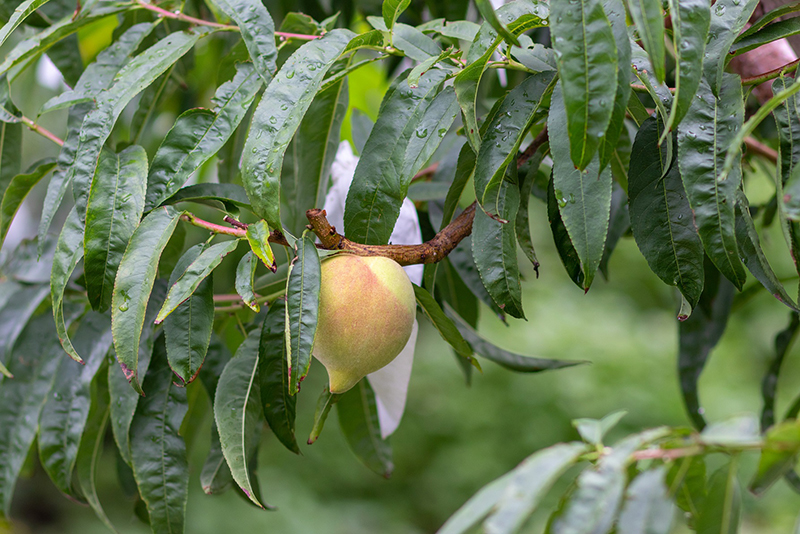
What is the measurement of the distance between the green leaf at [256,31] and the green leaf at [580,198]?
7.4 inches

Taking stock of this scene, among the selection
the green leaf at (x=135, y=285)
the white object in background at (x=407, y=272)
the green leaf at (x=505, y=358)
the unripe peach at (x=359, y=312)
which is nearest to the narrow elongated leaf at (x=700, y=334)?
the green leaf at (x=505, y=358)

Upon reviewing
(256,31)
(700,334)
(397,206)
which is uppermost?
(256,31)

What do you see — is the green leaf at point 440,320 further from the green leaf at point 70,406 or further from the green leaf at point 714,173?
the green leaf at point 70,406

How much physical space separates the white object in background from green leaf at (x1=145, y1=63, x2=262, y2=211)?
96 mm

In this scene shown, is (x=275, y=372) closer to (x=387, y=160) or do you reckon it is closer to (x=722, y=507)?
(x=387, y=160)

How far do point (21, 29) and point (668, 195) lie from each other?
734 mm

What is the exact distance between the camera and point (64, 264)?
0.42 meters

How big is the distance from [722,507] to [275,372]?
265 millimetres

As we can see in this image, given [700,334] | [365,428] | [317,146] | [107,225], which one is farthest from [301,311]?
[700,334]

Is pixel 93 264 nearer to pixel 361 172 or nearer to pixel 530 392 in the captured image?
pixel 361 172

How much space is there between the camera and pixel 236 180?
59cm

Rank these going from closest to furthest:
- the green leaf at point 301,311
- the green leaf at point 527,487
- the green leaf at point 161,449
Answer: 1. the green leaf at point 527,487
2. the green leaf at point 301,311
3. the green leaf at point 161,449

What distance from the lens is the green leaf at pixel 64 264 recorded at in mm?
407

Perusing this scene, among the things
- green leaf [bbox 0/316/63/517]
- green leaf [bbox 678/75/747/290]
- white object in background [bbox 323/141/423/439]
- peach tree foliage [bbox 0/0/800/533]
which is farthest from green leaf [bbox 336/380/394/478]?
green leaf [bbox 678/75/747/290]
